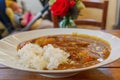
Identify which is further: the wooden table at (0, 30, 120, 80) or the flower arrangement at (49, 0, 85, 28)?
the flower arrangement at (49, 0, 85, 28)

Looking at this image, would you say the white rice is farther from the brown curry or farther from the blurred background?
the blurred background

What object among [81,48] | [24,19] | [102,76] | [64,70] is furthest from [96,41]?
[24,19]

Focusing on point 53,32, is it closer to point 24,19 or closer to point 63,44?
point 63,44

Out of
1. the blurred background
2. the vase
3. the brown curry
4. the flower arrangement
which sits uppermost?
the flower arrangement

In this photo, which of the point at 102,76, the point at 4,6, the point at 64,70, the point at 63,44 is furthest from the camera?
the point at 4,6

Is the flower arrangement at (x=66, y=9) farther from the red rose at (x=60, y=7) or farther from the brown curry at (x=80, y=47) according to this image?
the brown curry at (x=80, y=47)

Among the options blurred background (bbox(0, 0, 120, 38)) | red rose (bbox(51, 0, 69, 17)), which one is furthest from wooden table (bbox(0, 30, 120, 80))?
blurred background (bbox(0, 0, 120, 38))
